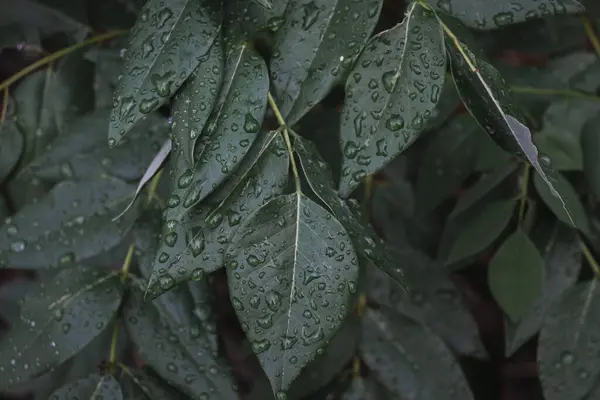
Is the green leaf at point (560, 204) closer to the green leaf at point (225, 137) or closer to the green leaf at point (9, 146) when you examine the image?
the green leaf at point (225, 137)

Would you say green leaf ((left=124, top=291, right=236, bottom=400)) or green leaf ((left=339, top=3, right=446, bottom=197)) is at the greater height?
green leaf ((left=339, top=3, right=446, bottom=197))

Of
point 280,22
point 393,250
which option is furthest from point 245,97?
point 393,250

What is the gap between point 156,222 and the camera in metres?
0.74

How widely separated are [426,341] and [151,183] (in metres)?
0.40

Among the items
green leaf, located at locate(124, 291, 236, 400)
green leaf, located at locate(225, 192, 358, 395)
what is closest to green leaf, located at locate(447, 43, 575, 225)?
green leaf, located at locate(225, 192, 358, 395)

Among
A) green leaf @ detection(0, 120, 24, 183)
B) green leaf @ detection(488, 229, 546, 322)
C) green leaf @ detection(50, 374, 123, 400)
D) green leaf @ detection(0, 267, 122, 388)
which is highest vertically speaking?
green leaf @ detection(0, 120, 24, 183)

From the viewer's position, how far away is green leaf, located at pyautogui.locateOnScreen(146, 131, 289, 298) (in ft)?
1.78

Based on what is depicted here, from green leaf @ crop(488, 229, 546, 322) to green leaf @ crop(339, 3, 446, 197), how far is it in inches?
13.0

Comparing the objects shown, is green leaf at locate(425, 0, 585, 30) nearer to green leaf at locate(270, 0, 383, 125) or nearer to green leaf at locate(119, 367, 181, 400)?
green leaf at locate(270, 0, 383, 125)

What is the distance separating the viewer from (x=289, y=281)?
515mm

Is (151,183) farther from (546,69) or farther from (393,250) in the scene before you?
(546,69)

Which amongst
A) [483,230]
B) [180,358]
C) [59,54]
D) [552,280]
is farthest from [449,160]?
[59,54]

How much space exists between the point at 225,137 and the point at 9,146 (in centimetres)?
43

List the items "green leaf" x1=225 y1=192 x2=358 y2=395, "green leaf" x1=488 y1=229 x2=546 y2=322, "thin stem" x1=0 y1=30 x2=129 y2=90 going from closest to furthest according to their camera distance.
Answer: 1. "green leaf" x1=225 y1=192 x2=358 y2=395
2. "green leaf" x1=488 y1=229 x2=546 y2=322
3. "thin stem" x1=0 y1=30 x2=129 y2=90
